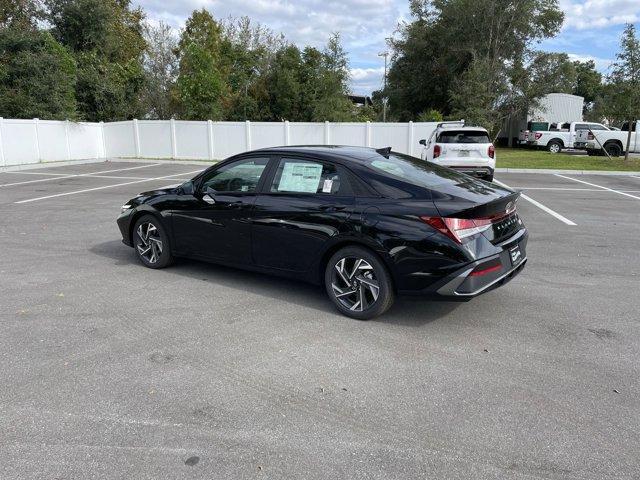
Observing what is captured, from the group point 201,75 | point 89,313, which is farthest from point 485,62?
point 89,313

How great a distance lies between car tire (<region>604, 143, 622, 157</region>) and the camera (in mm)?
27250

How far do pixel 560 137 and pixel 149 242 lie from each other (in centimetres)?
2947

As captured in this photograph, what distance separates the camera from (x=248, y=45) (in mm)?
39406

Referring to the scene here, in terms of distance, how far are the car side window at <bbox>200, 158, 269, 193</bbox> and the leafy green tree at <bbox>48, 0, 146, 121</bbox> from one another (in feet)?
87.0

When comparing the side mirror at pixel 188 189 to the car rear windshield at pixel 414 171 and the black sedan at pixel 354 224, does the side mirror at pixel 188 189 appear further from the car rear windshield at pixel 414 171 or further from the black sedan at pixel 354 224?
the car rear windshield at pixel 414 171

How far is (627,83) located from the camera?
68.9ft

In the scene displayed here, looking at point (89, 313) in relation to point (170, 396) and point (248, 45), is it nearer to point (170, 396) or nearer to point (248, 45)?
point (170, 396)

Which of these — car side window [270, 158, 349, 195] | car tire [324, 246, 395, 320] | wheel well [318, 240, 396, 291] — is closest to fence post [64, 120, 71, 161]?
car side window [270, 158, 349, 195]

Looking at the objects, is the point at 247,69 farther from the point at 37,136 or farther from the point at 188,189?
the point at 188,189

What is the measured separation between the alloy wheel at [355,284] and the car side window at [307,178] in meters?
0.68

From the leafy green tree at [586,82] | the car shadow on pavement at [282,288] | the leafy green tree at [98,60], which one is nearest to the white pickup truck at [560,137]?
the leafy green tree at [98,60]

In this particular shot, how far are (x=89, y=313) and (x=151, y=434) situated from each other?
228cm

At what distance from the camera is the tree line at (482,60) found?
2998 cm

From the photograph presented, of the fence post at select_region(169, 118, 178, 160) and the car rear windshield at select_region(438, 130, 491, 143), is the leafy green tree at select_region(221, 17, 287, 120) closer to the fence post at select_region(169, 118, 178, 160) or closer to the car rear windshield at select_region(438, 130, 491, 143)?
the fence post at select_region(169, 118, 178, 160)
